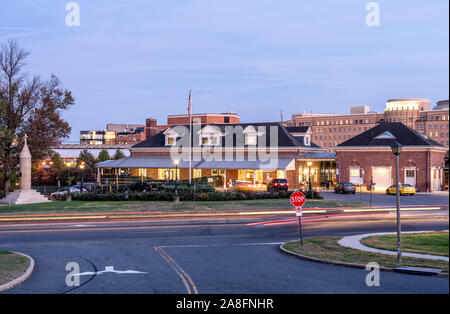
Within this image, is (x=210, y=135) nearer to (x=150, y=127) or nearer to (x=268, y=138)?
(x=268, y=138)

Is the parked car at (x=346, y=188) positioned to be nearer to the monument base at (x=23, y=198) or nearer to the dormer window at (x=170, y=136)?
the dormer window at (x=170, y=136)

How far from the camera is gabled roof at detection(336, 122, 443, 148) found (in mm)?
56425

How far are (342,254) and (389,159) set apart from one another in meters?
42.0

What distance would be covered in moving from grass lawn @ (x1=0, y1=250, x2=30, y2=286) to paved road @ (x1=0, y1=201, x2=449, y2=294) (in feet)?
1.66

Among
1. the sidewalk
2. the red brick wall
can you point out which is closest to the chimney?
the red brick wall

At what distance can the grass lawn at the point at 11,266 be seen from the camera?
14.8m

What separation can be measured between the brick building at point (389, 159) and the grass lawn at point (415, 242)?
33710 millimetres

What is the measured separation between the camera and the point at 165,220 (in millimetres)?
33625

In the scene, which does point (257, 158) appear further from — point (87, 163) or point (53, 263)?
point (53, 263)

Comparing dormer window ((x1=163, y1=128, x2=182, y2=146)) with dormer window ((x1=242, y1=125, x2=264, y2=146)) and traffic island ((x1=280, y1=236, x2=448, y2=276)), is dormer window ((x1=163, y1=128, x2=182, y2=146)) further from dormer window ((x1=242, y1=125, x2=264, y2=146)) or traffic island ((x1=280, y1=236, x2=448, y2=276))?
traffic island ((x1=280, y1=236, x2=448, y2=276))

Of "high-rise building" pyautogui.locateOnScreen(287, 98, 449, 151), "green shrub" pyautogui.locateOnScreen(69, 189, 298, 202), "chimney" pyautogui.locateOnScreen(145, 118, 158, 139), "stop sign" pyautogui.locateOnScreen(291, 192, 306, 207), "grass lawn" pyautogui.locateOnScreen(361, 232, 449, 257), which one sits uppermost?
"high-rise building" pyautogui.locateOnScreen(287, 98, 449, 151)

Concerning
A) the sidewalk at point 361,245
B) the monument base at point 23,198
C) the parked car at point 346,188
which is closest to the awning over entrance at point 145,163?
the parked car at point 346,188
